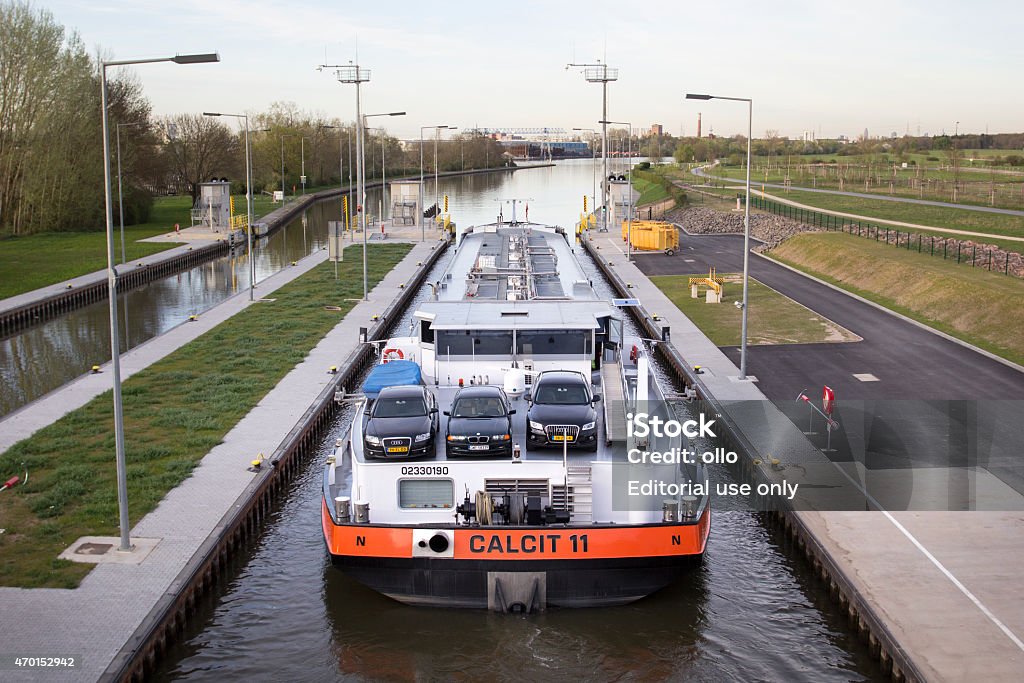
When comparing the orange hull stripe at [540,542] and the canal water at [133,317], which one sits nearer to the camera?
the orange hull stripe at [540,542]

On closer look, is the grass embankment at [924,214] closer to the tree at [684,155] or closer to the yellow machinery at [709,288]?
the yellow machinery at [709,288]

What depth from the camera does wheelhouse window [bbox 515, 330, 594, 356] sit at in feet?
81.6

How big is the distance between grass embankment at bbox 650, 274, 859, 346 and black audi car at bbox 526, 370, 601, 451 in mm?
17150

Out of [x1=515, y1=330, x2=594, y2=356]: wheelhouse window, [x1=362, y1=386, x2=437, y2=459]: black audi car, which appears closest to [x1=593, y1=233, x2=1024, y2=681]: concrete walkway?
[x1=515, y1=330, x2=594, y2=356]: wheelhouse window

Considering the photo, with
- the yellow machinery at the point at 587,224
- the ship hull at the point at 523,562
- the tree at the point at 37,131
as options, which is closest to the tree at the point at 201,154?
the tree at the point at 37,131

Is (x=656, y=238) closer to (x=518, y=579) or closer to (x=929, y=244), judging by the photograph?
(x=929, y=244)

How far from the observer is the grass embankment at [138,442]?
20125mm

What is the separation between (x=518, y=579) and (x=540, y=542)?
84cm

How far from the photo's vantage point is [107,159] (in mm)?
17500

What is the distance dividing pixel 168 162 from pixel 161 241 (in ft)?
92.0

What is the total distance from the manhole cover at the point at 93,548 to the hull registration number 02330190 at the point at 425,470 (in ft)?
19.1

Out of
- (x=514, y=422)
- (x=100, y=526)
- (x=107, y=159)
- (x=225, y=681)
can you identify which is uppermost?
(x=107, y=159)

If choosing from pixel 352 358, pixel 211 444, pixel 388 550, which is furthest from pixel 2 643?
pixel 352 358

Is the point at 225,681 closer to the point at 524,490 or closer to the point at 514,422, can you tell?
the point at 524,490
